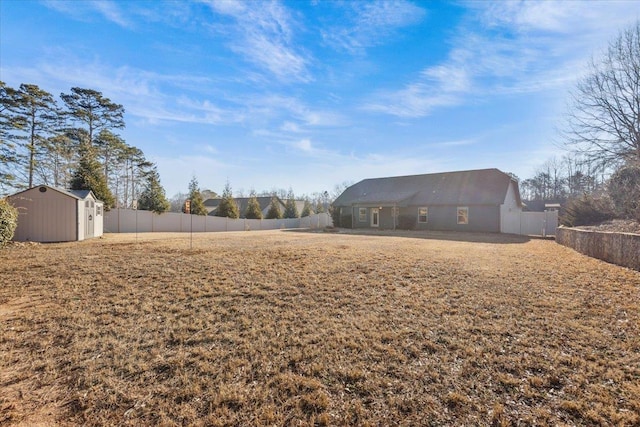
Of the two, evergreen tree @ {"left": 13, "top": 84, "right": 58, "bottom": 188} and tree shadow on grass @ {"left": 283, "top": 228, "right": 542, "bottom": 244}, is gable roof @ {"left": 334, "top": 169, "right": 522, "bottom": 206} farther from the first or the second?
evergreen tree @ {"left": 13, "top": 84, "right": 58, "bottom": 188}

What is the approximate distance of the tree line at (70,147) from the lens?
18.0 metres

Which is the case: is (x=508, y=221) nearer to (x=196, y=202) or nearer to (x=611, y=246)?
(x=611, y=246)

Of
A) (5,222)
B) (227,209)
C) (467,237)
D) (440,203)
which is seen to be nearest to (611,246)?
(467,237)

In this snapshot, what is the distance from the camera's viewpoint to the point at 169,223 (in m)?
24.0

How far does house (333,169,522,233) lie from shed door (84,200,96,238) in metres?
17.8

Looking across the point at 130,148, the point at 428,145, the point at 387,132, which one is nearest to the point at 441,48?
the point at 387,132

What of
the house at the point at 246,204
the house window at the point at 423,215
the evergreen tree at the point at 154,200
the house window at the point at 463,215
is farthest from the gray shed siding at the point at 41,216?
the house at the point at 246,204

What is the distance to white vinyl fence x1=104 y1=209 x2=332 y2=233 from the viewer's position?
69.3 feet

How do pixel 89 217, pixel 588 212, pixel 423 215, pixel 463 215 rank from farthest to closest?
pixel 423 215, pixel 463 215, pixel 588 212, pixel 89 217

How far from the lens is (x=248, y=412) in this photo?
94.7 inches

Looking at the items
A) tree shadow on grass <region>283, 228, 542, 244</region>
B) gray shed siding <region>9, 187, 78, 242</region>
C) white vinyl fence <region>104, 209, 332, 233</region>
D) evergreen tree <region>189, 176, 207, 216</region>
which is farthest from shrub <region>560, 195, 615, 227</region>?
evergreen tree <region>189, 176, 207, 216</region>

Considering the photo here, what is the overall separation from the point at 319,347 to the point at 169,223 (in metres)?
24.2

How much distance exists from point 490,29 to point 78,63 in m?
13.4

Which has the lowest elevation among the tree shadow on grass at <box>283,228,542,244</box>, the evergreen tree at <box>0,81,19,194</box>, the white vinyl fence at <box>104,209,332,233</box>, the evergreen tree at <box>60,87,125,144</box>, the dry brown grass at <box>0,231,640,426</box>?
the dry brown grass at <box>0,231,640,426</box>
